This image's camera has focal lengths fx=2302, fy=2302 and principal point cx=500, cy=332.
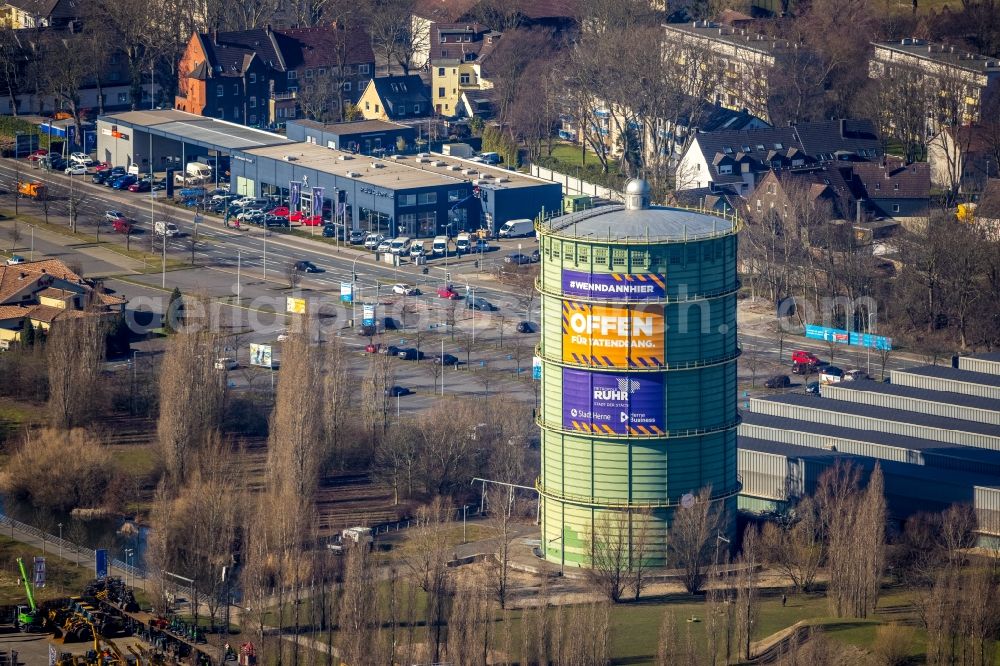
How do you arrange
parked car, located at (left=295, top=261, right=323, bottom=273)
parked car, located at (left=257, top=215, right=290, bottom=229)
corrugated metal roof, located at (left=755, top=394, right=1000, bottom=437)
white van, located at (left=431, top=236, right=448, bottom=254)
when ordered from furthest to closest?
parked car, located at (left=257, top=215, right=290, bottom=229)
white van, located at (left=431, top=236, right=448, bottom=254)
parked car, located at (left=295, top=261, right=323, bottom=273)
corrugated metal roof, located at (left=755, top=394, right=1000, bottom=437)

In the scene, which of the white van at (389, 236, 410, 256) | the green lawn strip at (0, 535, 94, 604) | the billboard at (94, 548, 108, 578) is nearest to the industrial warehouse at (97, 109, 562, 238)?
the white van at (389, 236, 410, 256)

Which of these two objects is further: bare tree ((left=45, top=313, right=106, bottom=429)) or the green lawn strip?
bare tree ((left=45, top=313, right=106, bottom=429))

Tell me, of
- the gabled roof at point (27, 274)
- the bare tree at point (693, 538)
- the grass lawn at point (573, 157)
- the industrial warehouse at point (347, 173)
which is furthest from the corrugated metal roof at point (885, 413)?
the grass lawn at point (573, 157)

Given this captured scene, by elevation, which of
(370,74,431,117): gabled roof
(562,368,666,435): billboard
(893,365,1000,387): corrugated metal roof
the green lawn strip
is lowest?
the green lawn strip

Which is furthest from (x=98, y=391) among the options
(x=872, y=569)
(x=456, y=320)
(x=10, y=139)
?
(x=10, y=139)

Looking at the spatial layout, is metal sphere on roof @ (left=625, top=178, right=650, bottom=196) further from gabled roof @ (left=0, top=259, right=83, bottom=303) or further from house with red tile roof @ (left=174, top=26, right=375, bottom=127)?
house with red tile roof @ (left=174, top=26, right=375, bottom=127)

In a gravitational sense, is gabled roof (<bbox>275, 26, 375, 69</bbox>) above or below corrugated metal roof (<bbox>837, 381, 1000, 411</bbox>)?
above

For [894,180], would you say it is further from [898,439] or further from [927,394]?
[898,439]

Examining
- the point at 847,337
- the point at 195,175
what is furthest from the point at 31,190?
the point at 847,337

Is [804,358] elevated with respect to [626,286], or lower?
lower
